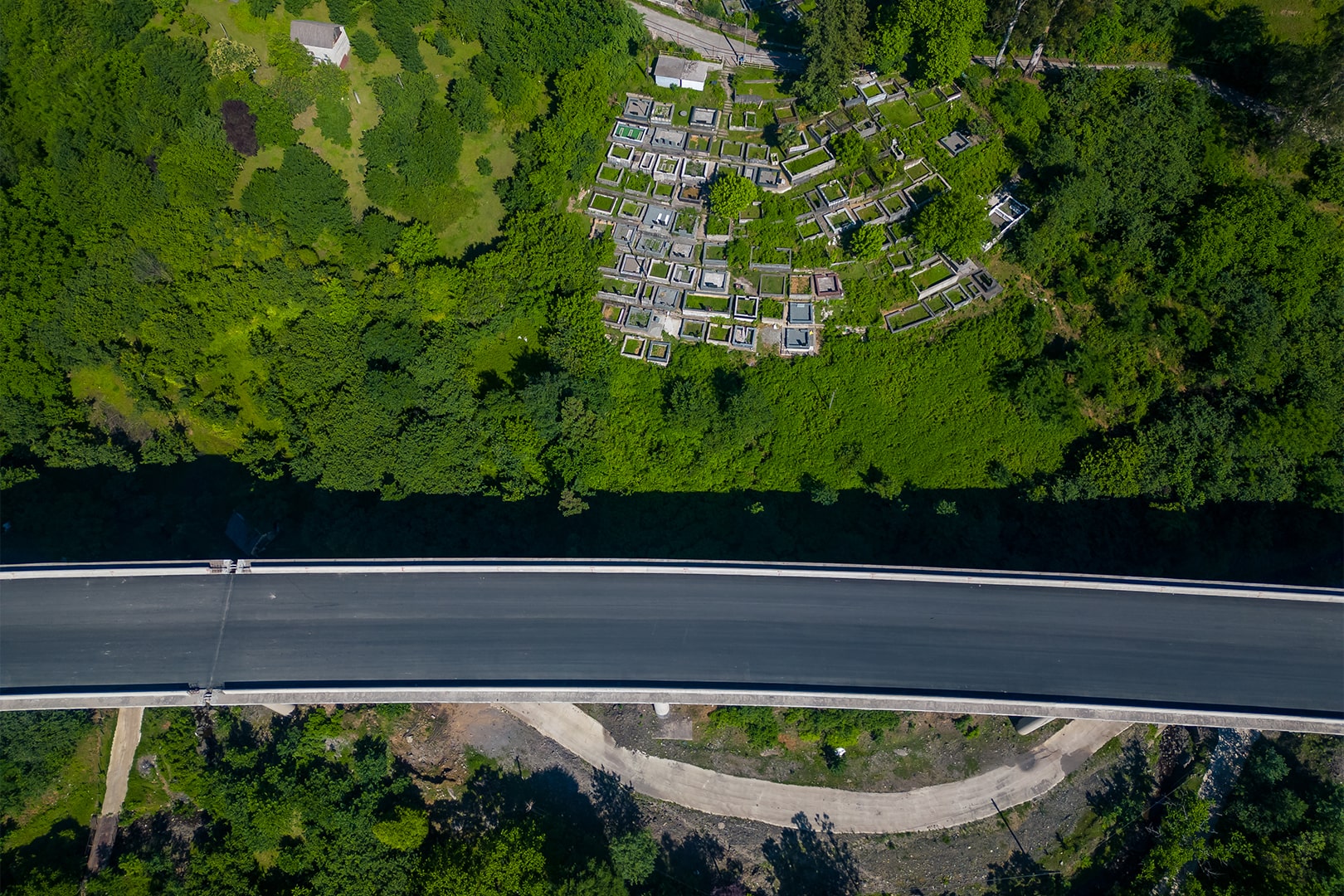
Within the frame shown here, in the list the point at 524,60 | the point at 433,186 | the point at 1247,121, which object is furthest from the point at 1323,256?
the point at 433,186

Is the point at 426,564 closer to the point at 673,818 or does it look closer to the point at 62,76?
the point at 673,818

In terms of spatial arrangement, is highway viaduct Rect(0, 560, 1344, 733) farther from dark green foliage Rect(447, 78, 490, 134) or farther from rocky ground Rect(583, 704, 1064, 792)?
dark green foliage Rect(447, 78, 490, 134)

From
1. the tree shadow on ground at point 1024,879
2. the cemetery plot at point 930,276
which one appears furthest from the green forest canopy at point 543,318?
the tree shadow on ground at point 1024,879

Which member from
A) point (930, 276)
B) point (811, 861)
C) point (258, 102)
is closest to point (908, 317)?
point (930, 276)

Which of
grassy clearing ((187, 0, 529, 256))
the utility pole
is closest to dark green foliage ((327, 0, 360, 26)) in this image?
grassy clearing ((187, 0, 529, 256))

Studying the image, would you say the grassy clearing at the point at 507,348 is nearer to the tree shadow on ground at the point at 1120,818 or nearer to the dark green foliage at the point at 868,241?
the dark green foliage at the point at 868,241

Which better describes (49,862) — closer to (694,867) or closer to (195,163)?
(694,867)
